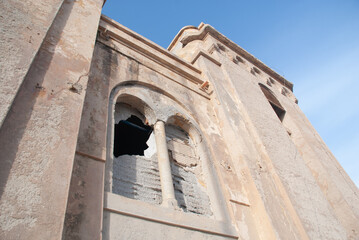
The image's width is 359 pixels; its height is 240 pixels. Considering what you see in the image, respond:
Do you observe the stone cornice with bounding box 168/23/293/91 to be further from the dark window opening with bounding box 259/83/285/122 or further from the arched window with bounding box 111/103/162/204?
the arched window with bounding box 111/103/162/204

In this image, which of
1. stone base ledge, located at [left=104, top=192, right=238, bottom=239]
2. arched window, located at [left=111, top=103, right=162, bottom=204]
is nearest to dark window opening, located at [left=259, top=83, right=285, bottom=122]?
arched window, located at [left=111, top=103, right=162, bottom=204]

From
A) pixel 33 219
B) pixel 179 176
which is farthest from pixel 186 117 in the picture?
pixel 33 219

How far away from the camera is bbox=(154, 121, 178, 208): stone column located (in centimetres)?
314

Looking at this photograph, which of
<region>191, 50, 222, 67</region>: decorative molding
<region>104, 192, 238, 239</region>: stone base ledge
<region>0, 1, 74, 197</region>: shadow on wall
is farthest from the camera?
<region>191, 50, 222, 67</region>: decorative molding

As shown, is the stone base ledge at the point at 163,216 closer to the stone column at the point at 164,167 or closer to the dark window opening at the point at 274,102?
the stone column at the point at 164,167

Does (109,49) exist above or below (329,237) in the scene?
above

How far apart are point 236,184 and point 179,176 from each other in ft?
3.04

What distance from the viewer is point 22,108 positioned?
2102 mm

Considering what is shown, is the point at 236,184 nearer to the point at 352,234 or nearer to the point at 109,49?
the point at 352,234

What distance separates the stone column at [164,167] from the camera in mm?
3145

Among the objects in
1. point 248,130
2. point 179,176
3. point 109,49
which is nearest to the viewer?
point 179,176

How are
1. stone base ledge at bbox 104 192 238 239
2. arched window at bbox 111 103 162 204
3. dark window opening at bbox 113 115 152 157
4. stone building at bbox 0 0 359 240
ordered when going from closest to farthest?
stone building at bbox 0 0 359 240 < stone base ledge at bbox 104 192 238 239 < arched window at bbox 111 103 162 204 < dark window opening at bbox 113 115 152 157

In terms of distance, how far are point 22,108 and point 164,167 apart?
1897 millimetres

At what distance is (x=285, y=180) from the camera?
4324 millimetres
